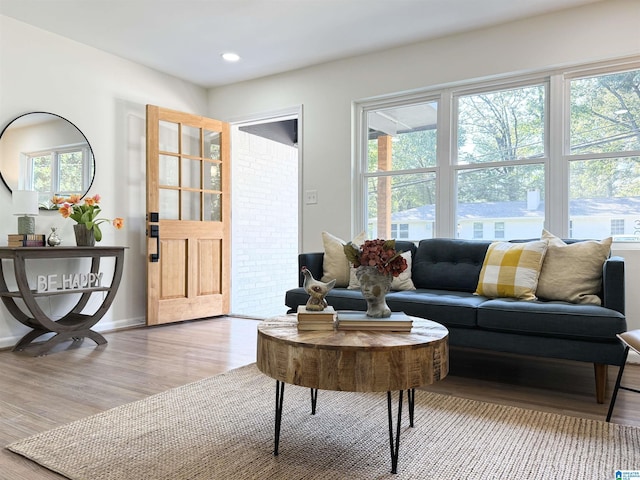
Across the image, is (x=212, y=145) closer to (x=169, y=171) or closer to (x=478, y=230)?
(x=169, y=171)

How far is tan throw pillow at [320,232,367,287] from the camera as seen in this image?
342 centimetres

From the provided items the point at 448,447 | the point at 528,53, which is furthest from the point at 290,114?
the point at 448,447

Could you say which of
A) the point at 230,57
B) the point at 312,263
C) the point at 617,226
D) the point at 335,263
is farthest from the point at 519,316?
the point at 230,57

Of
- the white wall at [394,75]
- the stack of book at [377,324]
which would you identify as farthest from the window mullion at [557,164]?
the stack of book at [377,324]

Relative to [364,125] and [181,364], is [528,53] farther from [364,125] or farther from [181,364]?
[181,364]

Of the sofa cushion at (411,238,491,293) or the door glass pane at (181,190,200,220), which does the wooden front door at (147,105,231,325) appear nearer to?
the door glass pane at (181,190,200,220)

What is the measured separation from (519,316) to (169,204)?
341 cm

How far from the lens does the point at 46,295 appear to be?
125 inches

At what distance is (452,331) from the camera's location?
263 centimetres

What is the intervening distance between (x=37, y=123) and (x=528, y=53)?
A: 3909 millimetres

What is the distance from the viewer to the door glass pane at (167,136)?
446 centimetres

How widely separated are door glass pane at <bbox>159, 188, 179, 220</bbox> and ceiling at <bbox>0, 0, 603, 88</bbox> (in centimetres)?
127

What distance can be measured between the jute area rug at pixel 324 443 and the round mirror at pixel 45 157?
89.7 inches

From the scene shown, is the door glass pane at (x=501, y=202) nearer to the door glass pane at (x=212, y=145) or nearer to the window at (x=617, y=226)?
the window at (x=617, y=226)
